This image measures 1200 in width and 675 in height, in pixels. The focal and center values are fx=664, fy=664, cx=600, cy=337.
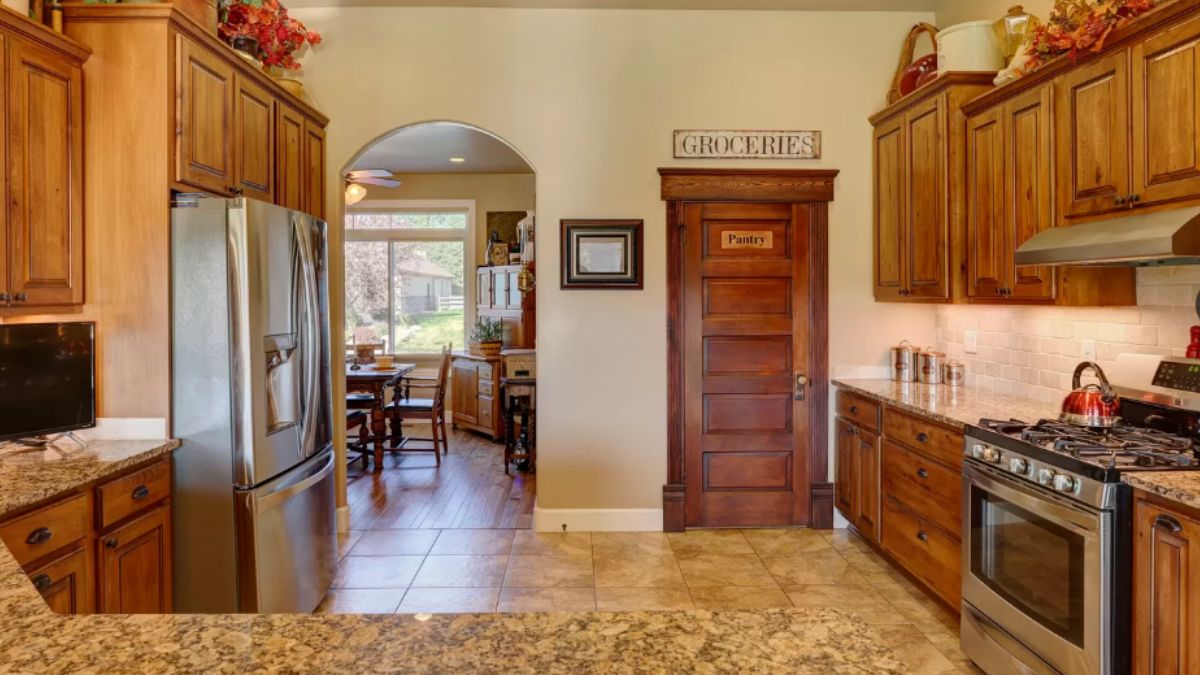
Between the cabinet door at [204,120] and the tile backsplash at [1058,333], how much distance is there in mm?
3681

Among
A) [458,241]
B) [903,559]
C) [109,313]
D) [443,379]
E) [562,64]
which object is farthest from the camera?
[458,241]

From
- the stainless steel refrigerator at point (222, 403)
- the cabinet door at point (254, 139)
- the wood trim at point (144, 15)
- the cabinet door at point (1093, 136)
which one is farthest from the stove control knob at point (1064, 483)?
the wood trim at point (144, 15)

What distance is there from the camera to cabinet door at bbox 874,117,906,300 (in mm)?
3736

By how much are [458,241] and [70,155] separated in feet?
18.8

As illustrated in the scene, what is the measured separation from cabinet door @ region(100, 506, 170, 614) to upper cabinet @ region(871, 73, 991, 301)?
352 cm

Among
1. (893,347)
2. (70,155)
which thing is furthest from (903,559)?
(70,155)

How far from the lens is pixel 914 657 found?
265 centimetres

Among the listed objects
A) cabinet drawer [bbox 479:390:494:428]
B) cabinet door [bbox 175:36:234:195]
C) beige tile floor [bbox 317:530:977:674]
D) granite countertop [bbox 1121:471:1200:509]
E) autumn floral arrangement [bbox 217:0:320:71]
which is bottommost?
beige tile floor [bbox 317:530:977:674]

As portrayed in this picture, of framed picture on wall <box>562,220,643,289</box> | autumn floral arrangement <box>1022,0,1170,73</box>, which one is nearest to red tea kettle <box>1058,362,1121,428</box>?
autumn floral arrangement <box>1022,0,1170,73</box>

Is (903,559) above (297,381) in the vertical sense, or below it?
below

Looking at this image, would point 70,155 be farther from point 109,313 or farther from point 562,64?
point 562,64

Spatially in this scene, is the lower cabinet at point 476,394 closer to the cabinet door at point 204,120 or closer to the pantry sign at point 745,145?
the pantry sign at point 745,145

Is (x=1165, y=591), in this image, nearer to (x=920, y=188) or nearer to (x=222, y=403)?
(x=920, y=188)

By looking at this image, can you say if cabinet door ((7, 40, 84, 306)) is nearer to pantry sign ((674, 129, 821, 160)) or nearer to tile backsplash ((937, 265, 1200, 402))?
pantry sign ((674, 129, 821, 160))
